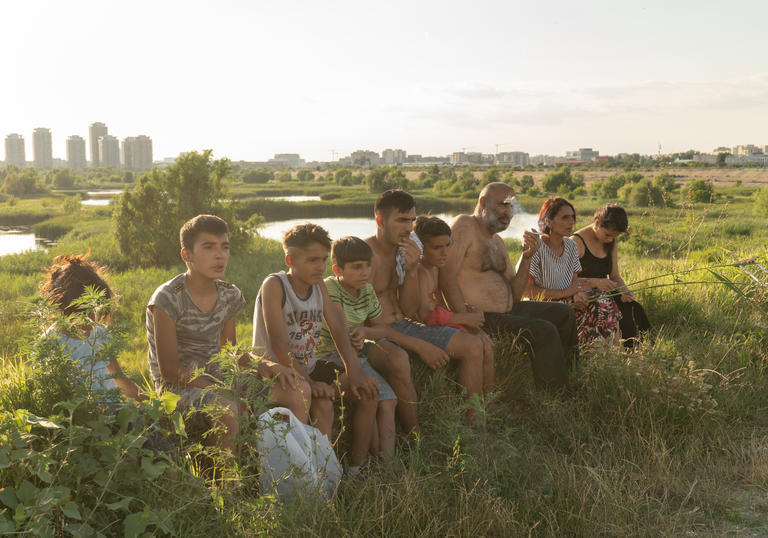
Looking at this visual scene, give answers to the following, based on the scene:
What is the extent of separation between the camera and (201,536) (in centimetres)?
213

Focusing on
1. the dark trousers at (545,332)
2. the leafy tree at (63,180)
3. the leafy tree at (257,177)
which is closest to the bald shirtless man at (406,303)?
the dark trousers at (545,332)

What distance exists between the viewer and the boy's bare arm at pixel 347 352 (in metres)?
3.28

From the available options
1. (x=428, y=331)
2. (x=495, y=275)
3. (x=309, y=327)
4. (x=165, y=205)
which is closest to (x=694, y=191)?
(x=495, y=275)

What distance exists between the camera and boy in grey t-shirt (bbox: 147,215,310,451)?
10.1 feet

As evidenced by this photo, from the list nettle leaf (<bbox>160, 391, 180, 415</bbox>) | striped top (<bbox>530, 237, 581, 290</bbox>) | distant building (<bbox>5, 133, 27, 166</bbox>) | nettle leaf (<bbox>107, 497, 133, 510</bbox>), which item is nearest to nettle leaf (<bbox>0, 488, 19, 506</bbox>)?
nettle leaf (<bbox>107, 497, 133, 510</bbox>)

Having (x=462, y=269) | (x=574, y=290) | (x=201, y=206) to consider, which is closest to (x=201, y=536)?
(x=462, y=269)

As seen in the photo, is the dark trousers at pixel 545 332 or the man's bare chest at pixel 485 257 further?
the man's bare chest at pixel 485 257

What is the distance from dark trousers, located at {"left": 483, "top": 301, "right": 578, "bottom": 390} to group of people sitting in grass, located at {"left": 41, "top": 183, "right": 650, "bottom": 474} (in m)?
0.01

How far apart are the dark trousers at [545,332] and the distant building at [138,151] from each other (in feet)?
551

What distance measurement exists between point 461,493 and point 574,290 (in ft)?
9.85

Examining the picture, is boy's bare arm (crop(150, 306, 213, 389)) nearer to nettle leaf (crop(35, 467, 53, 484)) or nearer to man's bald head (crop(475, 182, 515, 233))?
nettle leaf (crop(35, 467, 53, 484))

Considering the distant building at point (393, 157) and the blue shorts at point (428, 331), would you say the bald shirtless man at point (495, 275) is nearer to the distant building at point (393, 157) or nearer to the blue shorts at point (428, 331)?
the blue shorts at point (428, 331)

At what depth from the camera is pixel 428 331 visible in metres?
4.15

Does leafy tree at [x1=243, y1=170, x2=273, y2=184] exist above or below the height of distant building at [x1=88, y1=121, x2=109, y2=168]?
below
